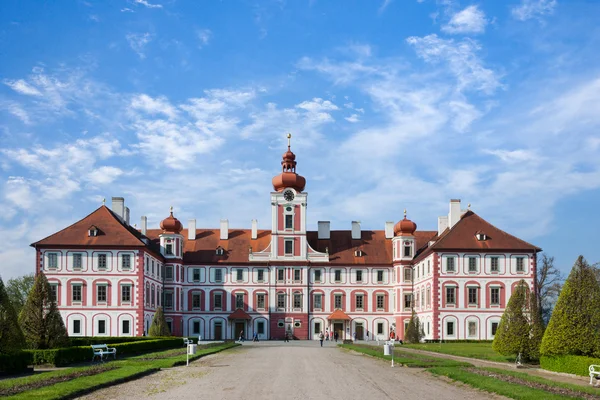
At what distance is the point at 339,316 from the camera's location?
7056 cm

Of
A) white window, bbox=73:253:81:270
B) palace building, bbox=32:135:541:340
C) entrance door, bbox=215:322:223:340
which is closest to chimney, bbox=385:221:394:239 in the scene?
palace building, bbox=32:135:541:340

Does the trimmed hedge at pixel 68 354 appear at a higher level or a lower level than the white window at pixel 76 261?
lower

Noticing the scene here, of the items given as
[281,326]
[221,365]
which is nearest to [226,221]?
[281,326]

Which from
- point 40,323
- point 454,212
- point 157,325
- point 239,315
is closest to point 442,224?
point 454,212

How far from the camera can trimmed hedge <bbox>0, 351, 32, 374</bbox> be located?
23297 mm

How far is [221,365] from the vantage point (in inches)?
1160

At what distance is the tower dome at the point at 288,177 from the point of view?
7231 cm

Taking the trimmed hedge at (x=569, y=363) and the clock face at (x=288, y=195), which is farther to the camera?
the clock face at (x=288, y=195)

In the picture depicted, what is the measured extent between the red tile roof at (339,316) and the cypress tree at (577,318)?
45396 millimetres

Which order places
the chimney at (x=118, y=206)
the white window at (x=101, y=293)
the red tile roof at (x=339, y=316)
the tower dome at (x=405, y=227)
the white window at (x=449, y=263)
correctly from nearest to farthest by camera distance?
1. the white window at (x=449, y=263)
2. the white window at (x=101, y=293)
3. the chimney at (x=118, y=206)
4. the tower dome at (x=405, y=227)
5. the red tile roof at (x=339, y=316)

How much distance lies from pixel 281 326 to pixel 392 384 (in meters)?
50.7

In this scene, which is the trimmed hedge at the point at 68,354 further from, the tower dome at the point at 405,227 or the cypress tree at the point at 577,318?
the tower dome at the point at 405,227

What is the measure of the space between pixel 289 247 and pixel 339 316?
8565 mm

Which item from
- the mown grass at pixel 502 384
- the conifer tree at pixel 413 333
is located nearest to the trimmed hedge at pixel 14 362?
the mown grass at pixel 502 384
